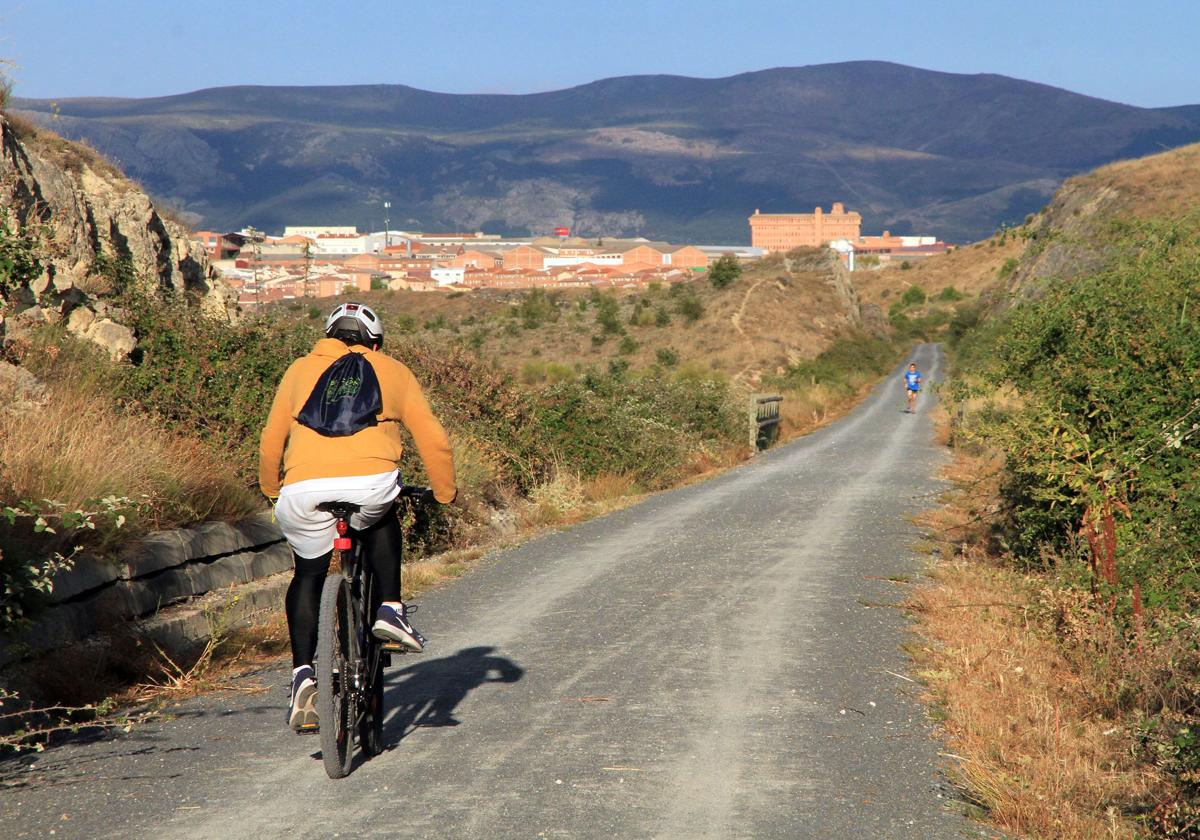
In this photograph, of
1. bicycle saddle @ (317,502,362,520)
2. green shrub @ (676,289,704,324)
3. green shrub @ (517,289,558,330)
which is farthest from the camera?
green shrub @ (517,289,558,330)

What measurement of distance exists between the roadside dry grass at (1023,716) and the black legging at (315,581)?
272cm

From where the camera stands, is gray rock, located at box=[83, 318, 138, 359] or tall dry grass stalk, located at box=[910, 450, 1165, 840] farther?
gray rock, located at box=[83, 318, 138, 359]

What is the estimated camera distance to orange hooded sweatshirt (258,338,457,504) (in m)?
5.46

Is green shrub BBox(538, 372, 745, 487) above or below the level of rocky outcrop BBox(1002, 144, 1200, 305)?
below

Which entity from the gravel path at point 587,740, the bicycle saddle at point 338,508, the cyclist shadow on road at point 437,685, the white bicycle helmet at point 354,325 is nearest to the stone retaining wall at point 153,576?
the gravel path at point 587,740

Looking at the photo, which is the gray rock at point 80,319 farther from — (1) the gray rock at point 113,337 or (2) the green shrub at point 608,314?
(2) the green shrub at point 608,314

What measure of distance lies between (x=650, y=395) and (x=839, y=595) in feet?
55.1

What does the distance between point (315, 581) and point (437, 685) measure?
1.91 meters

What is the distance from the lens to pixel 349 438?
5.48 m

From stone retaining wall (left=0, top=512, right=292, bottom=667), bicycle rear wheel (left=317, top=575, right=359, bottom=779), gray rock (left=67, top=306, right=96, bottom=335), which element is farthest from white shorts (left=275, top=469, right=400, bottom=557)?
gray rock (left=67, top=306, right=96, bottom=335)

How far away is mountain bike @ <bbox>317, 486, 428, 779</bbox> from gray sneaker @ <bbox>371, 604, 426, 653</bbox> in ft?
0.21

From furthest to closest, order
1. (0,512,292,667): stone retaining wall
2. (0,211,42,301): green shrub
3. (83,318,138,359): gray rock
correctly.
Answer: (83,318,138,359): gray rock, (0,512,292,667): stone retaining wall, (0,211,42,301): green shrub

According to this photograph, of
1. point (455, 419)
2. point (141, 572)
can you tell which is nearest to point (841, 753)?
point (141, 572)

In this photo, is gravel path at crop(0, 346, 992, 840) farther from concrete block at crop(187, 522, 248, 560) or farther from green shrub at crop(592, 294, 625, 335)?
green shrub at crop(592, 294, 625, 335)
